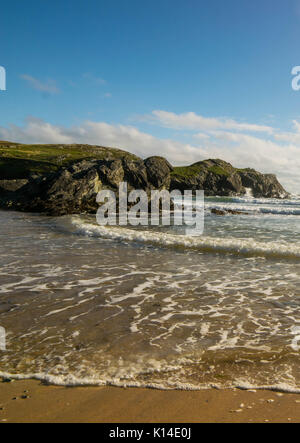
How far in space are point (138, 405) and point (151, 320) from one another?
2.78m

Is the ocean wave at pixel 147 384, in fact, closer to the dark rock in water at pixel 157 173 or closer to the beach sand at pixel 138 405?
the beach sand at pixel 138 405

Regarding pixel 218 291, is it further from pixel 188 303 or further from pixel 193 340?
pixel 193 340

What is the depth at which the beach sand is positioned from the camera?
3.40 m

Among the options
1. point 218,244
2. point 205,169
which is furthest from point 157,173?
point 205,169

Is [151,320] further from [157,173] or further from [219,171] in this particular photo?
[219,171]

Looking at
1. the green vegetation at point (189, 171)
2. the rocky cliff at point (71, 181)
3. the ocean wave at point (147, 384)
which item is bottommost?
the ocean wave at point (147, 384)

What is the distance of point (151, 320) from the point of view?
6.39 metres

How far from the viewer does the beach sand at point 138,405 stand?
11.2ft

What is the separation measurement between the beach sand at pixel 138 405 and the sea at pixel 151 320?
0.64 feet

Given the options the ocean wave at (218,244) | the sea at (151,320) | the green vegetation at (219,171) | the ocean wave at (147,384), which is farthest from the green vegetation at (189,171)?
the ocean wave at (147,384)

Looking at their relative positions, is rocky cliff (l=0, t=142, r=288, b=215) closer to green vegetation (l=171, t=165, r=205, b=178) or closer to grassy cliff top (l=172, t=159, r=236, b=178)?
green vegetation (l=171, t=165, r=205, b=178)

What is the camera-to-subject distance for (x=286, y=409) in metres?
3.55
